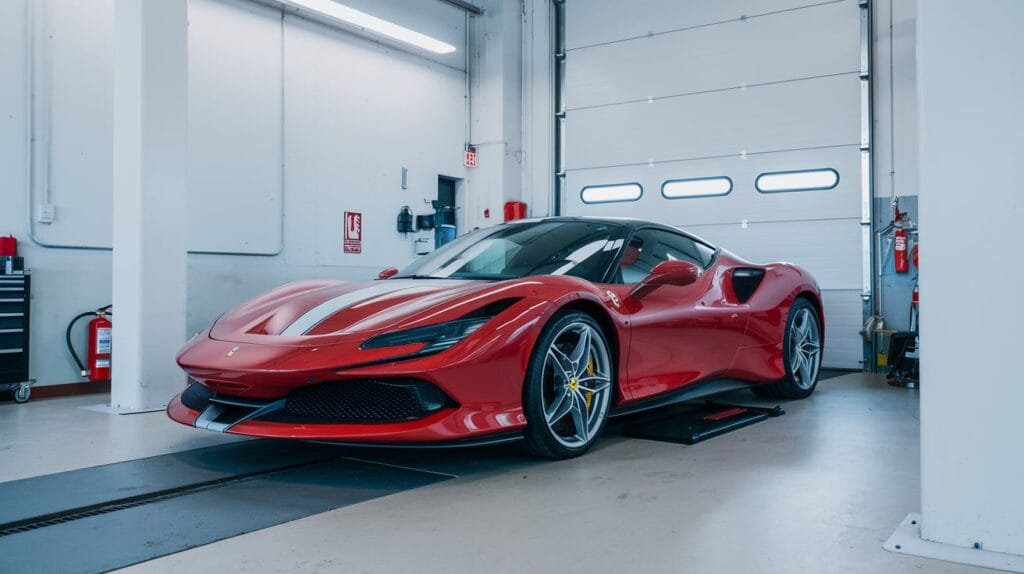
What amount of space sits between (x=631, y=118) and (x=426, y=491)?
662 centimetres

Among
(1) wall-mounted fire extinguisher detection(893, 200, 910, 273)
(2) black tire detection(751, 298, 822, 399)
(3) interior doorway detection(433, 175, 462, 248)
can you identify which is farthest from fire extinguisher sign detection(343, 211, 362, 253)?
(1) wall-mounted fire extinguisher detection(893, 200, 910, 273)

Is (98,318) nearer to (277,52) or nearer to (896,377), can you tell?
(277,52)

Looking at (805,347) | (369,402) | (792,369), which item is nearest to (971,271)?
(369,402)

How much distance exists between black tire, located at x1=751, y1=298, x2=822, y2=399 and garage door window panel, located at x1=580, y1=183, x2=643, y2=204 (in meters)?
3.61

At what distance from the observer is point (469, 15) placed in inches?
384

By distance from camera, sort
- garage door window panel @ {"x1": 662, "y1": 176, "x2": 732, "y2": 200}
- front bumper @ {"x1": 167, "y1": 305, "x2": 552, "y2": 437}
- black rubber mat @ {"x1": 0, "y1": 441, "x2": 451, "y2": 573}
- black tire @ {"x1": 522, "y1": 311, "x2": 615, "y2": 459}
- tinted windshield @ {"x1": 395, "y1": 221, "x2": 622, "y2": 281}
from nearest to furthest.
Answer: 1. black rubber mat @ {"x1": 0, "y1": 441, "x2": 451, "y2": 573}
2. front bumper @ {"x1": 167, "y1": 305, "x2": 552, "y2": 437}
3. black tire @ {"x1": 522, "y1": 311, "x2": 615, "y2": 459}
4. tinted windshield @ {"x1": 395, "y1": 221, "x2": 622, "y2": 281}
5. garage door window panel @ {"x1": 662, "y1": 176, "x2": 732, "y2": 200}

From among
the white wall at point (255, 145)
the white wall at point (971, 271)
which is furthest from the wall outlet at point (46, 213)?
the white wall at point (971, 271)

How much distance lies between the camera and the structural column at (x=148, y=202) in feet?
15.6

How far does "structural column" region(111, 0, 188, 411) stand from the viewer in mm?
4750

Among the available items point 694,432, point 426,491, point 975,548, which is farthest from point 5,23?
point 975,548

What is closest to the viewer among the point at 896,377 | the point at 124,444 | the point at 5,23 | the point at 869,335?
the point at 124,444

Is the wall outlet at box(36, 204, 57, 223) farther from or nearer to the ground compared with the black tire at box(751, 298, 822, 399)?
farther from the ground

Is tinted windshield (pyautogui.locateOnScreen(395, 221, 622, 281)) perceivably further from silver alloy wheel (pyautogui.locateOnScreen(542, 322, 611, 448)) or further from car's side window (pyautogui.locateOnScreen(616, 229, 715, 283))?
silver alloy wheel (pyautogui.locateOnScreen(542, 322, 611, 448))

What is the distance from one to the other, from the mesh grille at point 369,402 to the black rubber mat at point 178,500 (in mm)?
252
